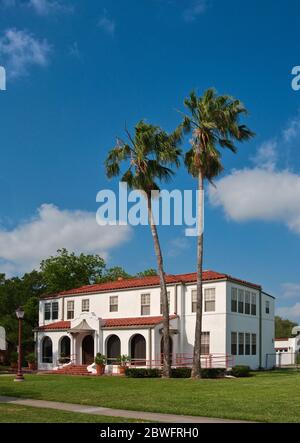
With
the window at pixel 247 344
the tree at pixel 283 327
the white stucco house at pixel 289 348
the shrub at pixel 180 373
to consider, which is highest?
the window at pixel 247 344

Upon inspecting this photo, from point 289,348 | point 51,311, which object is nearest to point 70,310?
point 51,311

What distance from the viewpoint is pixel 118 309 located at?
44.3m

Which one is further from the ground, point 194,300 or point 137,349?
point 194,300

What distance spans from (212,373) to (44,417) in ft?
63.4

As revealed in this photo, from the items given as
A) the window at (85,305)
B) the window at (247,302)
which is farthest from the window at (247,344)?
the window at (85,305)

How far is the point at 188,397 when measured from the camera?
2073 cm

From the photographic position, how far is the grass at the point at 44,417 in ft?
48.3

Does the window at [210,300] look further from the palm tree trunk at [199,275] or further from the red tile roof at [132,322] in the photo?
the palm tree trunk at [199,275]

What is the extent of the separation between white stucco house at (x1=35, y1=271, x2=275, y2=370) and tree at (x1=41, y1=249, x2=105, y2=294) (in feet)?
46.5

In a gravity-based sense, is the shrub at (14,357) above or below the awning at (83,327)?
below

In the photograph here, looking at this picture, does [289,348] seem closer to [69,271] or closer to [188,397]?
[69,271]
